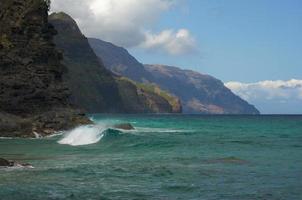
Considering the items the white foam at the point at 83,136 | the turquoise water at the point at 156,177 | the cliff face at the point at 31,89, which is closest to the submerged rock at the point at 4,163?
the turquoise water at the point at 156,177

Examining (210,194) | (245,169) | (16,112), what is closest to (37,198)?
(210,194)

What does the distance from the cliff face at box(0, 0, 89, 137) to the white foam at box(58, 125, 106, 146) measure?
615cm

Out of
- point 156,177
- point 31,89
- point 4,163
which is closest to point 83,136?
point 31,89

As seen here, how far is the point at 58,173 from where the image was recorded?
88.2ft

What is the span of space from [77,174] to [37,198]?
7.34 metres

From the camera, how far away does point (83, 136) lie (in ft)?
193

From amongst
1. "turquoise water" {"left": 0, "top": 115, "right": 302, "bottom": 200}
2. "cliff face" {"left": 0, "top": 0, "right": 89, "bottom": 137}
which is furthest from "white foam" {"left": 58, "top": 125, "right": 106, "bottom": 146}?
"turquoise water" {"left": 0, "top": 115, "right": 302, "bottom": 200}

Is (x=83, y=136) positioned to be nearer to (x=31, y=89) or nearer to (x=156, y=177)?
(x=31, y=89)

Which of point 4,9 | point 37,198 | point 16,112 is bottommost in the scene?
point 37,198

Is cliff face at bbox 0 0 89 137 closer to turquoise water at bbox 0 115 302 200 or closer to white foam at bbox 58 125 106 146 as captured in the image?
white foam at bbox 58 125 106 146

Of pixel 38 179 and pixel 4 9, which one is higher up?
pixel 4 9

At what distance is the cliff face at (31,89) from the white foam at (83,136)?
615cm

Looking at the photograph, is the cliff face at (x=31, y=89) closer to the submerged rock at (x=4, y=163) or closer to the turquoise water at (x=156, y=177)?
the turquoise water at (x=156, y=177)

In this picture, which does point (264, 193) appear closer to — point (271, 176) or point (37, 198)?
point (271, 176)
